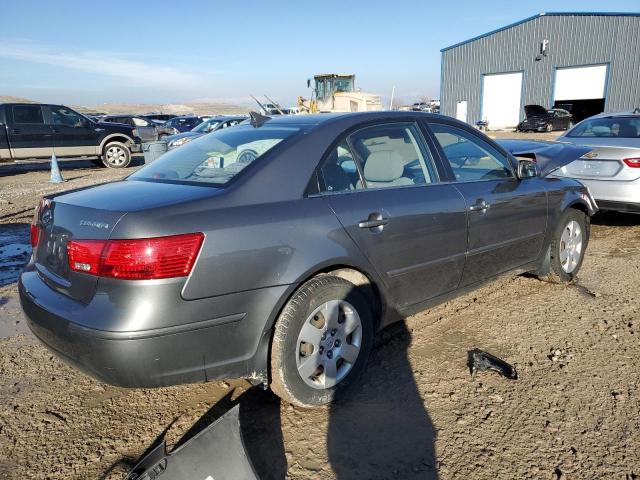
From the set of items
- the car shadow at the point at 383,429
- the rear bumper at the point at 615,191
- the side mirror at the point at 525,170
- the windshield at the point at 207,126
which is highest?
the windshield at the point at 207,126

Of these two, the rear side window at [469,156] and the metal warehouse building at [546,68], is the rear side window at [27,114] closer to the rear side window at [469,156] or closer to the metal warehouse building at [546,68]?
the rear side window at [469,156]

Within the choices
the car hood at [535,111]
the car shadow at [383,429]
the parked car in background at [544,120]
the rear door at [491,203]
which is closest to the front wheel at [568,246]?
the rear door at [491,203]

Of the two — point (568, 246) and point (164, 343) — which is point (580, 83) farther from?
A: point (164, 343)

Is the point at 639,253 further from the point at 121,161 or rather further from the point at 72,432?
the point at 121,161

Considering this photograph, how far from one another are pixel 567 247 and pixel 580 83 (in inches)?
1145

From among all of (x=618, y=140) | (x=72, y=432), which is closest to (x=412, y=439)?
(x=72, y=432)

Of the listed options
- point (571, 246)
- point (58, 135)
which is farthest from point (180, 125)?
point (571, 246)

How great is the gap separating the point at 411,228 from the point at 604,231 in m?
4.91

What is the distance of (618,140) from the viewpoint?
6074 mm

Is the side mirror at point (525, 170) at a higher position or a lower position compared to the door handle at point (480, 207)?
higher

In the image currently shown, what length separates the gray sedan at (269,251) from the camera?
2.09 metres

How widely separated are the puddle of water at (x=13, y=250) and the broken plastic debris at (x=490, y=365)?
460cm

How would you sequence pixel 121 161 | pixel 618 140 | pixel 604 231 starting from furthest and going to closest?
pixel 121 161
pixel 604 231
pixel 618 140

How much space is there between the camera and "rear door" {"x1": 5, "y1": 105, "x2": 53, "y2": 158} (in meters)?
13.5
